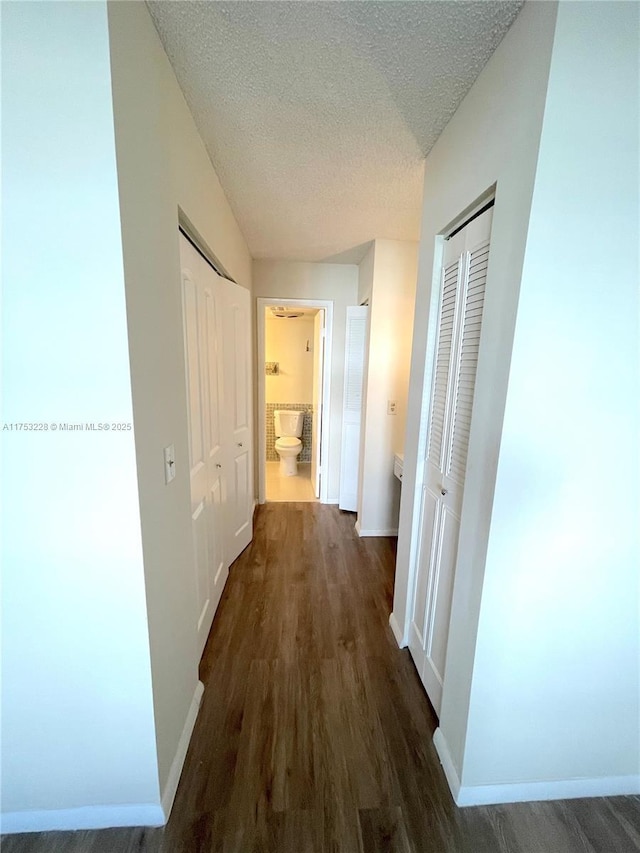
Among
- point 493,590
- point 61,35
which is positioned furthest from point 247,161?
point 493,590

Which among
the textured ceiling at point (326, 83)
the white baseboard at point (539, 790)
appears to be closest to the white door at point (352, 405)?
Answer: the textured ceiling at point (326, 83)

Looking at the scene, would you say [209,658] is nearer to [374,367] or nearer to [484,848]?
[484,848]

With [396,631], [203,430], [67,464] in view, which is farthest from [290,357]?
[67,464]

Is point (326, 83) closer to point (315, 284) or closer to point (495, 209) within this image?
point (495, 209)

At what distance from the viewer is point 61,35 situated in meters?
0.70

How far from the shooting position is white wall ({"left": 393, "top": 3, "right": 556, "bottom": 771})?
32.3 inches

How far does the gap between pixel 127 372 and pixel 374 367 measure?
2008 millimetres

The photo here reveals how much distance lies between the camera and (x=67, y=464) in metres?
0.83

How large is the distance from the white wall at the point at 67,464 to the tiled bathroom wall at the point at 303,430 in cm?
385

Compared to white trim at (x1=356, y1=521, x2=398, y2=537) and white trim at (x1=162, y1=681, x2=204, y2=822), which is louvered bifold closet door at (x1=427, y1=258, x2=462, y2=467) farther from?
white trim at (x1=356, y1=521, x2=398, y2=537)

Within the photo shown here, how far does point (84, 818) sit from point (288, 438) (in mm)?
3471

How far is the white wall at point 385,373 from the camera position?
2471 millimetres

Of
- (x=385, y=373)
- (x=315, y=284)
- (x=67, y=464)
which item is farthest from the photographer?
(x=315, y=284)

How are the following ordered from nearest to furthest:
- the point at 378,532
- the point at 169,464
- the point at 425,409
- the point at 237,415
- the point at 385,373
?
the point at 169,464 < the point at 425,409 < the point at 237,415 < the point at 385,373 < the point at 378,532
